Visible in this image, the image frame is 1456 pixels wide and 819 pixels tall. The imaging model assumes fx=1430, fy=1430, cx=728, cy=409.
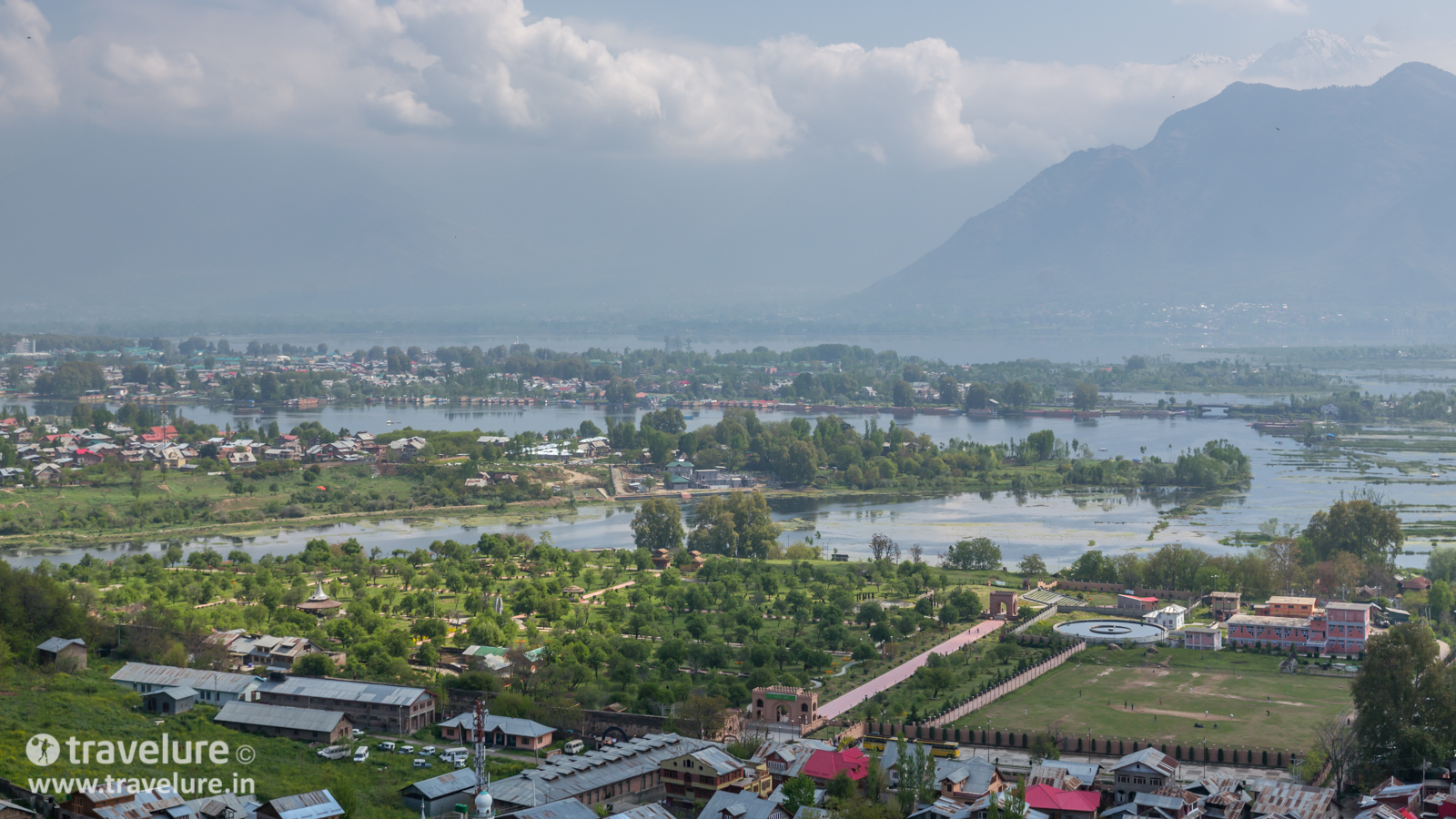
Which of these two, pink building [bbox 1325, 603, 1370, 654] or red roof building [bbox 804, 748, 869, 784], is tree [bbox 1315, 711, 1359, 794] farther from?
pink building [bbox 1325, 603, 1370, 654]

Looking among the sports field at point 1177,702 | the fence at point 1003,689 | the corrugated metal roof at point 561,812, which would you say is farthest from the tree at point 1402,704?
the corrugated metal roof at point 561,812

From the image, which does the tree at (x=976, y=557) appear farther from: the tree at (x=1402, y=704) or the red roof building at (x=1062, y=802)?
the red roof building at (x=1062, y=802)

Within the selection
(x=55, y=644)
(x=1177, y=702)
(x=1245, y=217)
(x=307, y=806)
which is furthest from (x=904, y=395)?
(x=1245, y=217)

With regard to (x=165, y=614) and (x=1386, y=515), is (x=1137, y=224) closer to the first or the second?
(x=1386, y=515)

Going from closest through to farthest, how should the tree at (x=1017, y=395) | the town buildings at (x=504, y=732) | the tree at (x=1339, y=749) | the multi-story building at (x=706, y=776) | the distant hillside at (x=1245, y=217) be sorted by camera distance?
the multi-story building at (x=706, y=776)
the tree at (x=1339, y=749)
the town buildings at (x=504, y=732)
the tree at (x=1017, y=395)
the distant hillside at (x=1245, y=217)

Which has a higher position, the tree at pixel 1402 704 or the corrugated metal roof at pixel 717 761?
the tree at pixel 1402 704

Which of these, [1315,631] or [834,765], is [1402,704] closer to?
[834,765]
